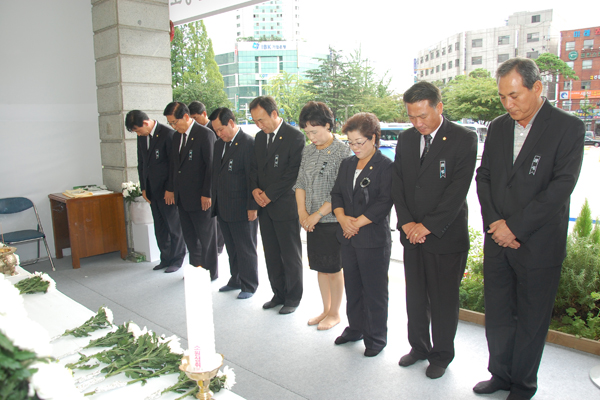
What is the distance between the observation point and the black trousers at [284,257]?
3.51 meters

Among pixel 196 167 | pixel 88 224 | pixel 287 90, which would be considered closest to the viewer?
pixel 196 167

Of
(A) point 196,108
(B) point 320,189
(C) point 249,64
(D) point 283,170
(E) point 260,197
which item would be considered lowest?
(E) point 260,197

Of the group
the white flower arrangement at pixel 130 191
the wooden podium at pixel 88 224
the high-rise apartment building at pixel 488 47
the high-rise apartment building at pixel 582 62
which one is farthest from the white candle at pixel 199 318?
the wooden podium at pixel 88 224

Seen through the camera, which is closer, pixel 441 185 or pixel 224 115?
pixel 441 185

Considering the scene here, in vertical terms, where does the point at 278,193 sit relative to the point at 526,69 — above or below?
below

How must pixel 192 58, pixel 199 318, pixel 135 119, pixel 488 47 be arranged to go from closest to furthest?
1. pixel 199 318
2. pixel 488 47
3. pixel 135 119
4. pixel 192 58

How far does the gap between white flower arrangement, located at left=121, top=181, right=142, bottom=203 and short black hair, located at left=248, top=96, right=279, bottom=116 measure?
2.18 m

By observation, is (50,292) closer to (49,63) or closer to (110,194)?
(110,194)

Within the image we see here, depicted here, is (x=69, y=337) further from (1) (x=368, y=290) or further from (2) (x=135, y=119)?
(2) (x=135, y=119)

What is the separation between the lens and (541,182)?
2.10 meters

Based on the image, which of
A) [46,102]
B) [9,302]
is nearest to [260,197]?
[9,302]

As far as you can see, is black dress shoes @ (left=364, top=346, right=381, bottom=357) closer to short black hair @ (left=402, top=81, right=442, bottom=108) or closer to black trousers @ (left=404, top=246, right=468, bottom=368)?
black trousers @ (left=404, top=246, right=468, bottom=368)

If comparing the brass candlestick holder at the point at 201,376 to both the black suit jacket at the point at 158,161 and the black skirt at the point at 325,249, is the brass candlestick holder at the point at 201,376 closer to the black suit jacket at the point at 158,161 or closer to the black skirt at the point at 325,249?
the black skirt at the point at 325,249

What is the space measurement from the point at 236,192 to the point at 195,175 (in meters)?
0.62
